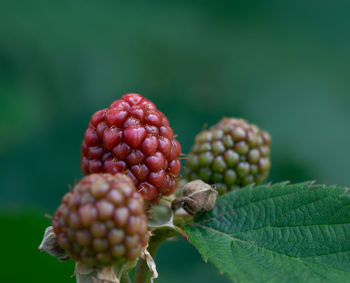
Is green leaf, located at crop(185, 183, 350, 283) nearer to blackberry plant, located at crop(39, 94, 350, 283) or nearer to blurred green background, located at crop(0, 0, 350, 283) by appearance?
blackberry plant, located at crop(39, 94, 350, 283)

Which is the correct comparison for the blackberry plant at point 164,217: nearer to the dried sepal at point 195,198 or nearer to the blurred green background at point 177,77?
the dried sepal at point 195,198

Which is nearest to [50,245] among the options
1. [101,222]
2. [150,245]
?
[101,222]

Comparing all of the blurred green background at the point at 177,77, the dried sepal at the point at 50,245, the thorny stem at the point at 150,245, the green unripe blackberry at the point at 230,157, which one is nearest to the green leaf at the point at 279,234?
the thorny stem at the point at 150,245

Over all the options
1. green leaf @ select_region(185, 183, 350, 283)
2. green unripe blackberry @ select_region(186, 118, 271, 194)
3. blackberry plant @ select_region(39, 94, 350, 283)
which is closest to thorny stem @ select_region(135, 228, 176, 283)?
blackberry plant @ select_region(39, 94, 350, 283)

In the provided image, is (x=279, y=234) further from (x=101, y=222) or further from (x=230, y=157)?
(x=101, y=222)

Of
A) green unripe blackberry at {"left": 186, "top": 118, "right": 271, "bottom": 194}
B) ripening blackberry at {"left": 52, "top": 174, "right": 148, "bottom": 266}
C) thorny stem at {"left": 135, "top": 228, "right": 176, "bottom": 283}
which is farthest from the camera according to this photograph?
green unripe blackberry at {"left": 186, "top": 118, "right": 271, "bottom": 194}
